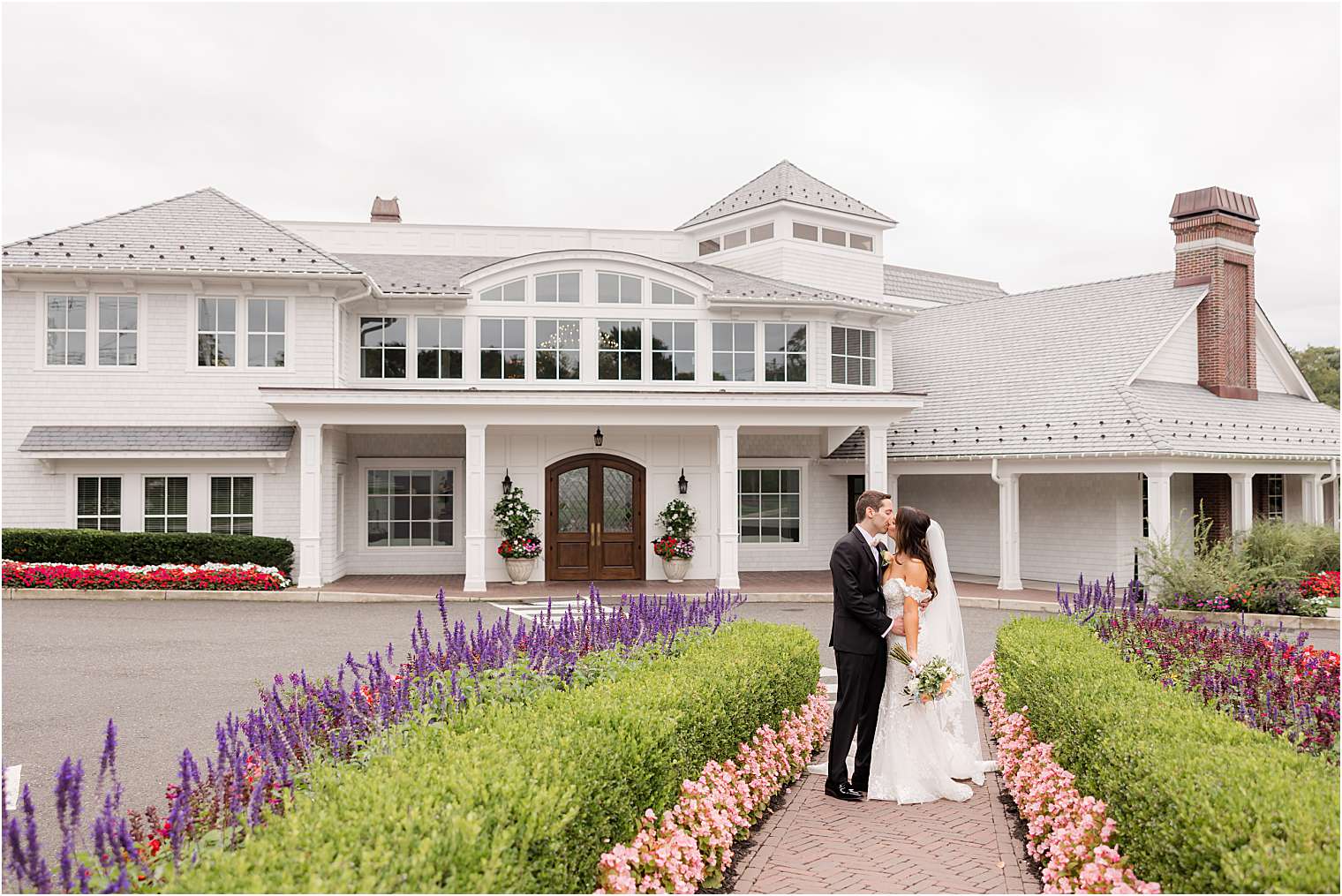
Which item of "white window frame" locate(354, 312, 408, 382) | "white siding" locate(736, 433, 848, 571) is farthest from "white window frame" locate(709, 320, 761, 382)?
"white window frame" locate(354, 312, 408, 382)

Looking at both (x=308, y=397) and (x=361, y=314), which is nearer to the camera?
(x=308, y=397)

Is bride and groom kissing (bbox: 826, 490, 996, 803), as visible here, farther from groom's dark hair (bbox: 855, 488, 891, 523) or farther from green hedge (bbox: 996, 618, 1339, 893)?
green hedge (bbox: 996, 618, 1339, 893)

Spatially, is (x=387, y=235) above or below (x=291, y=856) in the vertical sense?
above

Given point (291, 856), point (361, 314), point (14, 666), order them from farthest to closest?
point (361, 314)
point (14, 666)
point (291, 856)

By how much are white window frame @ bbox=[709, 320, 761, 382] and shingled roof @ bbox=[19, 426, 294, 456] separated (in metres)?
8.61

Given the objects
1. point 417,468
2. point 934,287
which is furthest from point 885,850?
point 934,287

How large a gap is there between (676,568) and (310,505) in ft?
23.0

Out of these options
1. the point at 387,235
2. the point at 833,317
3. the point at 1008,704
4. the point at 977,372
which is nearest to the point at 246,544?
the point at 387,235

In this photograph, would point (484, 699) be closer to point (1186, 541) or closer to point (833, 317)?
point (1186, 541)

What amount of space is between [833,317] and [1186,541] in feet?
27.9

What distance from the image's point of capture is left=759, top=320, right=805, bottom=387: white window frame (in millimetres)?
22188

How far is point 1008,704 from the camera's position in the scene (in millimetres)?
8086

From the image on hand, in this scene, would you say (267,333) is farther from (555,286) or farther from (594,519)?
(594,519)

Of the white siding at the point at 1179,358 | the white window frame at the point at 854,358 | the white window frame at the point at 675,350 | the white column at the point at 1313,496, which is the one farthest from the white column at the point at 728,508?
the white column at the point at 1313,496
